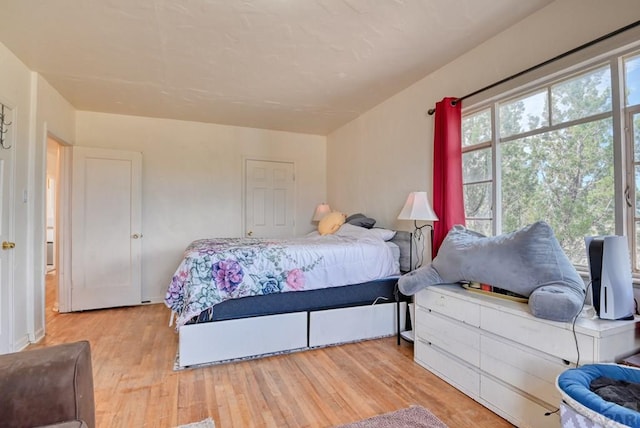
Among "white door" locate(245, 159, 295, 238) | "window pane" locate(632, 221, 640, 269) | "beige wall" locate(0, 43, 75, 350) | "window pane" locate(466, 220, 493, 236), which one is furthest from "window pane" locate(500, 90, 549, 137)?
"beige wall" locate(0, 43, 75, 350)

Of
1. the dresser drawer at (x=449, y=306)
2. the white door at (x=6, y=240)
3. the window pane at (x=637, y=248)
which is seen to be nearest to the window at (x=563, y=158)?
the window pane at (x=637, y=248)

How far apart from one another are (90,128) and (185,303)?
122 inches

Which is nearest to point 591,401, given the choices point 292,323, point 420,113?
point 292,323

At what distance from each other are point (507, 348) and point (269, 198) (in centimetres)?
378

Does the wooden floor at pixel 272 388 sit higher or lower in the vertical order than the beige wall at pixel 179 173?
lower

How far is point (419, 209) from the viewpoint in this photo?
108 inches

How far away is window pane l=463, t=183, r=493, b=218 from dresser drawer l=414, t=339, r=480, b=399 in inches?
45.5

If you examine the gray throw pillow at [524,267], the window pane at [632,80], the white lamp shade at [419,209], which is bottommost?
the gray throw pillow at [524,267]

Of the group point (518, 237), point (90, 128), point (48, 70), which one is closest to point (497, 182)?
point (518, 237)

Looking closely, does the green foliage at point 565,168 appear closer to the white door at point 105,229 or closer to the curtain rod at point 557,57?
the curtain rod at point 557,57

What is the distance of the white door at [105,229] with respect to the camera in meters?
3.85

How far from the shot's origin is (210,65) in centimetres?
279

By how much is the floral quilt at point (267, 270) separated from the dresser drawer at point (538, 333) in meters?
1.22

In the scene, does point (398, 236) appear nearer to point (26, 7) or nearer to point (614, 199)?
point (614, 199)
